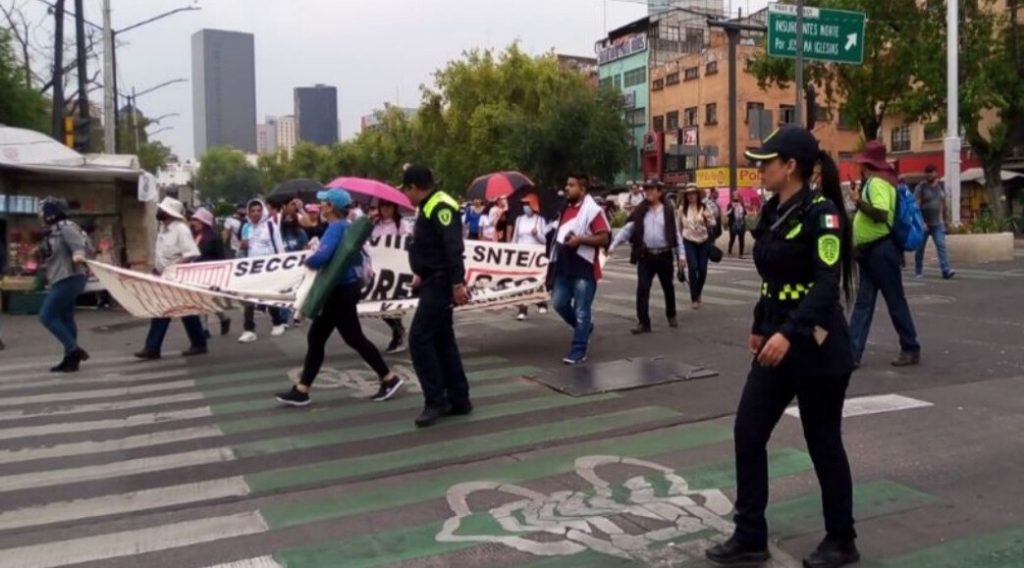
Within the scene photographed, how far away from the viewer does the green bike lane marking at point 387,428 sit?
7.15m

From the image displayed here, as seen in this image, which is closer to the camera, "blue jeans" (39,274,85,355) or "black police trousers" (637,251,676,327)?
"blue jeans" (39,274,85,355)

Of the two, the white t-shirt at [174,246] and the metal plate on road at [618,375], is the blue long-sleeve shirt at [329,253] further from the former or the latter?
the white t-shirt at [174,246]

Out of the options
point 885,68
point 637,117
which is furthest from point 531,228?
point 637,117

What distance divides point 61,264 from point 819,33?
50.5ft

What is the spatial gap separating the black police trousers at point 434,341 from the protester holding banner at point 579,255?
7.84 feet

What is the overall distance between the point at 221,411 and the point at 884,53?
29.8 metres

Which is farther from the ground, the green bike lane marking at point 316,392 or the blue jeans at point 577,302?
the blue jeans at point 577,302

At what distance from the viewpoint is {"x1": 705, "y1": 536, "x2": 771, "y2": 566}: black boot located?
14.8ft

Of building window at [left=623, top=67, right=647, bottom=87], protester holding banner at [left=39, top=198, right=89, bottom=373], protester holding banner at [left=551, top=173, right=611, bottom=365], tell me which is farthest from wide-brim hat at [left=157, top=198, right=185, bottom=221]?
building window at [left=623, top=67, right=647, bottom=87]

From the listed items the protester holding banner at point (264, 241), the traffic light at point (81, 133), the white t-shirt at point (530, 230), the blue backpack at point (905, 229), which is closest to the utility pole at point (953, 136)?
the white t-shirt at point (530, 230)

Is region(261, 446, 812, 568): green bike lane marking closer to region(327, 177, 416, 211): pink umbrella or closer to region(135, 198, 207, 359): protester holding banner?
region(327, 177, 416, 211): pink umbrella

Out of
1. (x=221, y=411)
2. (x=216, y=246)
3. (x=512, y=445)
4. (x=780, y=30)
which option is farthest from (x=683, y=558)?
(x=780, y=30)

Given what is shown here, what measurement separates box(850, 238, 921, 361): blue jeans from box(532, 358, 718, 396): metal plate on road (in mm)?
1289

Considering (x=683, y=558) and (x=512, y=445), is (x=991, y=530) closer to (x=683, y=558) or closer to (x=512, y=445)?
(x=683, y=558)
